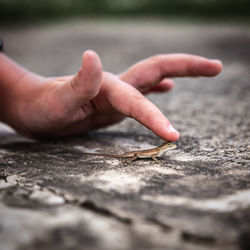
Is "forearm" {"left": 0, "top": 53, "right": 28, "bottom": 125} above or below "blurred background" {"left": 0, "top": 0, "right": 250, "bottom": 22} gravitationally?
below

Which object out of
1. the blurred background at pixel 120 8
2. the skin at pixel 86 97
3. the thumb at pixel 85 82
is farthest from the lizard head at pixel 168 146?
the blurred background at pixel 120 8

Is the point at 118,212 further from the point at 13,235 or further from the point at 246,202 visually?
the point at 246,202

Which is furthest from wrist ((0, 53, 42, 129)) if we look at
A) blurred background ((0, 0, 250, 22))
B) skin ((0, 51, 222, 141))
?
blurred background ((0, 0, 250, 22))

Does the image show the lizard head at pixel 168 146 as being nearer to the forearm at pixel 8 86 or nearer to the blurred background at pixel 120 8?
the forearm at pixel 8 86

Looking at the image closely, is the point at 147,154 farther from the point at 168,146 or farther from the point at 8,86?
the point at 8,86

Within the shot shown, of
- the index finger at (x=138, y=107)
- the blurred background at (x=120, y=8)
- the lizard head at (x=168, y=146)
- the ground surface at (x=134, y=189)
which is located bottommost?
the ground surface at (x=134, y=189)

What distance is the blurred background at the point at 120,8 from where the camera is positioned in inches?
279

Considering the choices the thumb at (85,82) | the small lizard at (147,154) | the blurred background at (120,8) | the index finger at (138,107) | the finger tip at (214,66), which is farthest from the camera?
the blurred background at (120,8)

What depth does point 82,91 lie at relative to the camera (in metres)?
1.65

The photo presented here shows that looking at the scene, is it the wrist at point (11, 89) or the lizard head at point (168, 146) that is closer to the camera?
the lizard head at point (168, 146)

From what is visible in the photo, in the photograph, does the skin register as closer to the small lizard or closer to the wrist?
the wrist

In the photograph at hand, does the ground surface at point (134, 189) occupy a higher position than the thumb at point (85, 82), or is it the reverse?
the thumb at point (85, 82)

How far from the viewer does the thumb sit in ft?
4.93

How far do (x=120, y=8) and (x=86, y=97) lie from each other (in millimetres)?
7406
